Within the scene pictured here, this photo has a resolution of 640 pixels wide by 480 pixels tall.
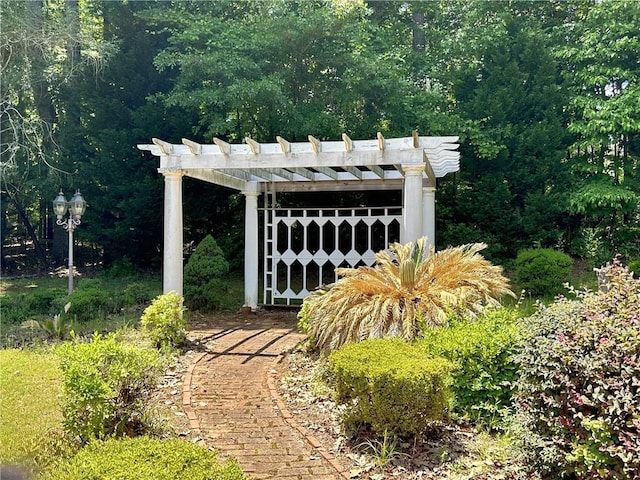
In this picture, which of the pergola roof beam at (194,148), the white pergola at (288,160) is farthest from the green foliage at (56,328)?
the pergola roof beam at (194,148)

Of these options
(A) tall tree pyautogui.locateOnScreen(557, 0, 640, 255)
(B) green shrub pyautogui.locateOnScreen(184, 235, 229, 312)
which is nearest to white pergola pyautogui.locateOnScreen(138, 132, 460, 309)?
(B) green shrub pyautogui.locateOnScreen(184, 235, 229, 312)

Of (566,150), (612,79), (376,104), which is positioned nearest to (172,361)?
(376,104)

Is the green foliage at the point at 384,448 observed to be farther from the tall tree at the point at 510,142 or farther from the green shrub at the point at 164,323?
the tall tree at the point at 510,142

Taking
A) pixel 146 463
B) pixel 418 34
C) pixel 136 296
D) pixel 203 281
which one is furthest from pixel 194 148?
pixel 418 34

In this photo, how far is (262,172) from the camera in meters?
8.55

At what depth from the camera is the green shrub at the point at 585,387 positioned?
244 centimetres

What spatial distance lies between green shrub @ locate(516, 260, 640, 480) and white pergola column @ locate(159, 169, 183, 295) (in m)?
4.96

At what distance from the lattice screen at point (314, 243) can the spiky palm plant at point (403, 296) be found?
301 cm

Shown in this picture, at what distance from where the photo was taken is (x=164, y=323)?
18.9ft

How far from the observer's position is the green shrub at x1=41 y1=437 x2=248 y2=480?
1952 millimetres

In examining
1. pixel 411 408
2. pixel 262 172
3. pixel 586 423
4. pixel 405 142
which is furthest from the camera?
pixel 262 172

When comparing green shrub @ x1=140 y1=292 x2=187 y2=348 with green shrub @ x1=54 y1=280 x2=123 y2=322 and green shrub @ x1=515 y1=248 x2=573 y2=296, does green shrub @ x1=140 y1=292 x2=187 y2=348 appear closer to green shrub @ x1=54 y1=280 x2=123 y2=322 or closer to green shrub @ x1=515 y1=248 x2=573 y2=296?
green shrub @ x1=54 y1=280 x2=123 y2=322

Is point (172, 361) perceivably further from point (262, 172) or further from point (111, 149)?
point (111, 149)

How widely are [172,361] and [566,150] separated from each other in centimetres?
910
